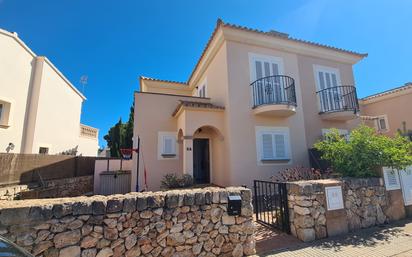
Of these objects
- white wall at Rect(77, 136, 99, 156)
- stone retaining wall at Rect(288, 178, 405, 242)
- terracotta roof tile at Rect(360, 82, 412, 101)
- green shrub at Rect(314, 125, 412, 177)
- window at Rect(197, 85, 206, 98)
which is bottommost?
stone retaining wall at Rect(288, 178, 405, 242)

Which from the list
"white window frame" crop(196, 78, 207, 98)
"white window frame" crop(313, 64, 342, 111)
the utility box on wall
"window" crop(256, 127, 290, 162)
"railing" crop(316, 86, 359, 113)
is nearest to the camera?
the utility box on wall

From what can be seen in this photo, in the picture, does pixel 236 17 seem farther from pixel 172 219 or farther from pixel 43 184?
pixel 43 184

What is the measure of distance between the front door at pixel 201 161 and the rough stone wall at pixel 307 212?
6.46 meters

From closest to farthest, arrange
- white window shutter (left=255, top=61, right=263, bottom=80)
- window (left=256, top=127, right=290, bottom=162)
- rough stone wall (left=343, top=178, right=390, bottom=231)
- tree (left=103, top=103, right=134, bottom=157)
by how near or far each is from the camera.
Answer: rough stone wall (left=343, top=178, right=390, bottom=231) < window (left=256, top=127, right=290, bottom=162) < white window shutter (left=255, top=61, right=263, bottom=80) < tree (left=103, top=103, right=134, bottom=157)

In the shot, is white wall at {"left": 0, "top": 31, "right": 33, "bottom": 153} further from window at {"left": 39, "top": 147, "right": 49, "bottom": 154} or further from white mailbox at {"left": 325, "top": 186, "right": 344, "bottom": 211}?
white mailbox at {"left": 325, "top": 186, "right": 344, "bottom": 211}

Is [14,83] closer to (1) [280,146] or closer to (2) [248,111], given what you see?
(2) [248,111]

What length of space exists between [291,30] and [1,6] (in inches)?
687

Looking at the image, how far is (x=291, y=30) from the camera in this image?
12.5 metres

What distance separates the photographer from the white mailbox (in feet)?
17.3

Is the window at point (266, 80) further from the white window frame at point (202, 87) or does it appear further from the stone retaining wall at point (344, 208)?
the stone retaining wall at point (344, 208)

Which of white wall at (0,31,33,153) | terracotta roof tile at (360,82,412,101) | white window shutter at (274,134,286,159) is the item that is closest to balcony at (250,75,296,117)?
white window shutter at (274,134,286,159)

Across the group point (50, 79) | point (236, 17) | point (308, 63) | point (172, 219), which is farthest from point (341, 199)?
point (50, 79)

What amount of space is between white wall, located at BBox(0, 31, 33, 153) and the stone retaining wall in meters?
16.6

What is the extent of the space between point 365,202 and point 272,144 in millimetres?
4667
